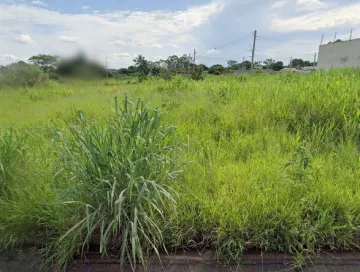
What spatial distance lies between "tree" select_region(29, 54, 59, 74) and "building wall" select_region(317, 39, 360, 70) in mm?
23773

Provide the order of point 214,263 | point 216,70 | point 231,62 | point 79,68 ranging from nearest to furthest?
point 214,263
point 79,68
point 216,70
point 231,62

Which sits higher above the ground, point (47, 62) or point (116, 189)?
point (47, 62)

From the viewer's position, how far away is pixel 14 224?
1747mm

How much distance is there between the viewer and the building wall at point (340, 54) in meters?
22.7

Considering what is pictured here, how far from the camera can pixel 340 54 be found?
81.4 ft

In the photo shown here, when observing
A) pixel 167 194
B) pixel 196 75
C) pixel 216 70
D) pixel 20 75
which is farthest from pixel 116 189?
pixel 216 70

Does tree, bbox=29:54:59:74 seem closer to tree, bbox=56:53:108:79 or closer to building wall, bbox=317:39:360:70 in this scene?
tree, bbox=56:53:108:79

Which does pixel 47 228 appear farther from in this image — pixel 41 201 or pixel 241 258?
pixel 241 258

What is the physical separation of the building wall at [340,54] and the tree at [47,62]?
2377 centimetres

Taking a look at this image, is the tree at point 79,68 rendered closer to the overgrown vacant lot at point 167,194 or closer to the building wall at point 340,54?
the overgrown vacant lot at point 167,194

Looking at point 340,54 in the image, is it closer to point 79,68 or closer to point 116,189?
point 79,68

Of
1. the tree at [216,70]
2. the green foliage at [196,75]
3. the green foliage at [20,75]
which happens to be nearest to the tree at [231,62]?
the tree at [216,70]

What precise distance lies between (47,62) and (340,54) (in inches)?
1173

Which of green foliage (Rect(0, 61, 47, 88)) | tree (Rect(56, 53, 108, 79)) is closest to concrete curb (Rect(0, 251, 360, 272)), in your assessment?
tree (Rect(56, 53, 108, 79))
